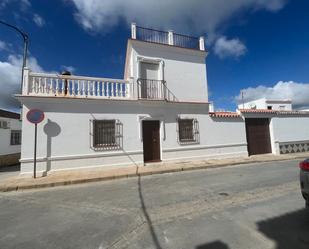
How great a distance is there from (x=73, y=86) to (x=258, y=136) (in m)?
12.4

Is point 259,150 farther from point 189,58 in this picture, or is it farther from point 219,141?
point 189,58

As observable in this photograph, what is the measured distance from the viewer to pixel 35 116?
774 centimetres

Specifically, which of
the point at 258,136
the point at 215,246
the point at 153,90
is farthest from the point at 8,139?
the point at 258,136

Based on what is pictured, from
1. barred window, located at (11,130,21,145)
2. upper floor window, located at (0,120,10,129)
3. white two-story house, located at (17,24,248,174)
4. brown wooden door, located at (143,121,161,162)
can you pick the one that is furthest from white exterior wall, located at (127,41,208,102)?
barred window, located at (11,130,21,145)

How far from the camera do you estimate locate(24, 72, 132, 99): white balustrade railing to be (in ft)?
27.6

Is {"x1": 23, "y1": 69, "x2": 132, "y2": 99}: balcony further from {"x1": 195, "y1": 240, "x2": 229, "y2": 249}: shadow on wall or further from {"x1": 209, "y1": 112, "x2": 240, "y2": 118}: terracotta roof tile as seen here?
{"x1": 195, "y1": 240, "x2": 229, "y2": 249}: shadow on wall

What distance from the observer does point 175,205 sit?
4.33m

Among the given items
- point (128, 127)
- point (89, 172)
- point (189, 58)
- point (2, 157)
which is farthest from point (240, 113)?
point (2, 157)

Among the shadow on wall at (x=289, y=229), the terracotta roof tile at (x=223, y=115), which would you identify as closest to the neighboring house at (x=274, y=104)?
the terracotta roof tile at (x=223, y=115)

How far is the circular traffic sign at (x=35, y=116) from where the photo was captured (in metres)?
7.62

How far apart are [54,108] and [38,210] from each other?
211 inches

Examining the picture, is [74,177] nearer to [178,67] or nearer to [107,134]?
[107,134]

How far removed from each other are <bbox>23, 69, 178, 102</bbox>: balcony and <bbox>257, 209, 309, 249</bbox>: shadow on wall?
760cm

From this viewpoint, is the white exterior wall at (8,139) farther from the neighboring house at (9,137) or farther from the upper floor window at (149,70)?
the upper floor window at (149,70)
